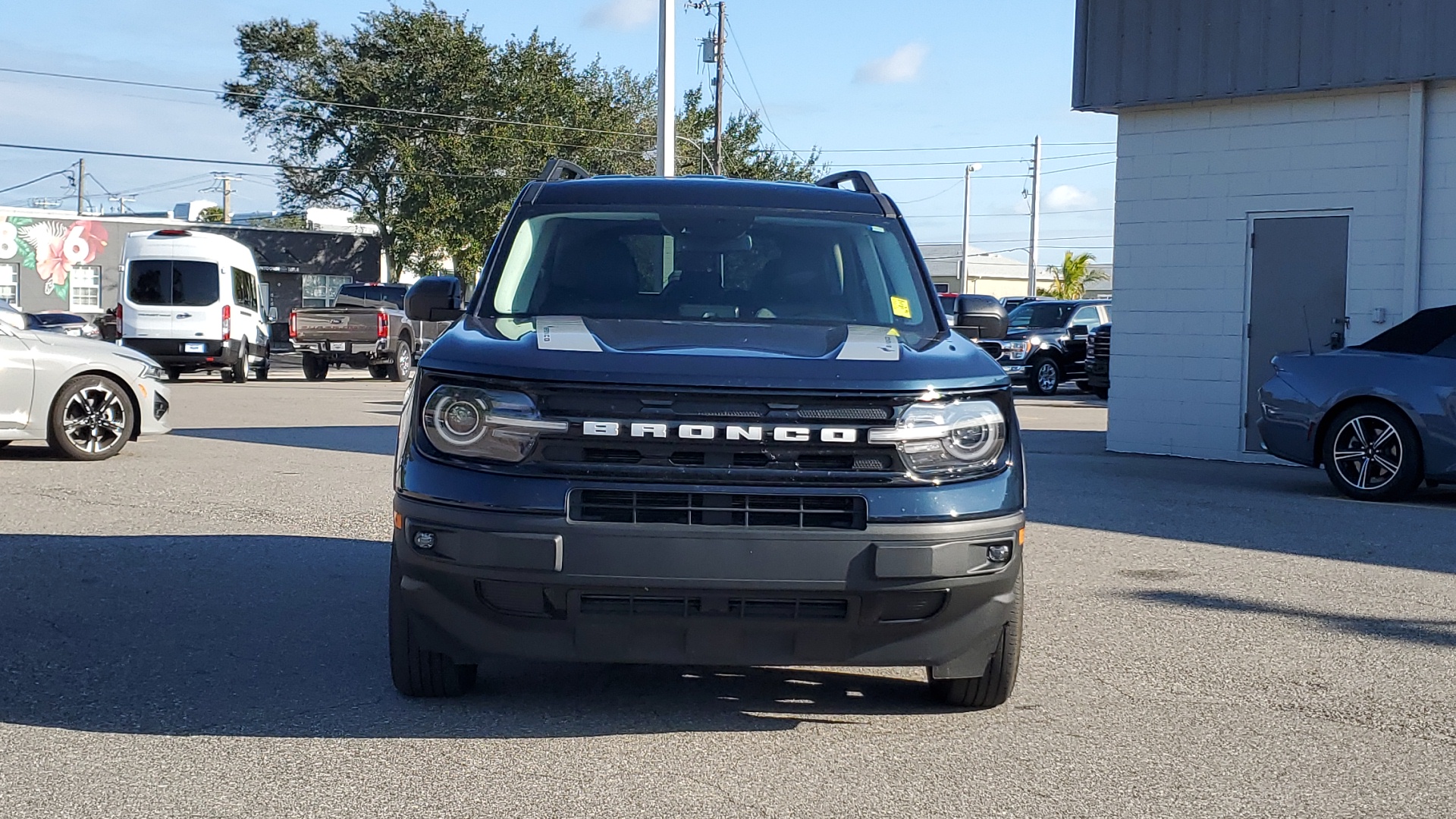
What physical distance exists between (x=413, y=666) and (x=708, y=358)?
1.37 m

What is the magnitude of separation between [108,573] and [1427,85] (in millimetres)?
11350

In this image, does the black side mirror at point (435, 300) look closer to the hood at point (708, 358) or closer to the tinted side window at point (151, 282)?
the hood at point (708, 358)

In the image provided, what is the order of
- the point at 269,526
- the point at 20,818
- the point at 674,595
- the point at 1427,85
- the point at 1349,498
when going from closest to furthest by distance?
the point at 20,818
the point at 674,595
the point at 269,526
the point at 1349,498
the point at 1427,85

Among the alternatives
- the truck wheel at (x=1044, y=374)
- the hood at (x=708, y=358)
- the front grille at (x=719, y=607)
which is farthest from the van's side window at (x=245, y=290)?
the front grille at (x=719, y=607)

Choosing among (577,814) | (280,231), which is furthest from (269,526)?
(280,231)

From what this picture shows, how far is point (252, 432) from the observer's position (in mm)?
16203

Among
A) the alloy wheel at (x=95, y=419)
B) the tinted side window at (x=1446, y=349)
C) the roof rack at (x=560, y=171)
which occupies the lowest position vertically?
the alloy wheel at (x=95, y=419)

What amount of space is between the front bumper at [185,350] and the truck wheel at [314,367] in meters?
2.54

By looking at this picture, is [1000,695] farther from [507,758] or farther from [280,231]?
[280,231]

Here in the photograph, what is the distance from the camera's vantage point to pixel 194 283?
27547mm

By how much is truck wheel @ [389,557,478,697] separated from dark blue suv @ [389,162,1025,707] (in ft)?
0.05

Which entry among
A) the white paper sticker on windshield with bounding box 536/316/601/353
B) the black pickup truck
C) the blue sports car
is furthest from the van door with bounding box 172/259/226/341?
the white paper sticker on windshield with bounding box 536/316/601/353

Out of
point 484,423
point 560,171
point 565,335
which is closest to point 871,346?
point 565,335

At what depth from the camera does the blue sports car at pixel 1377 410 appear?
436 inches
